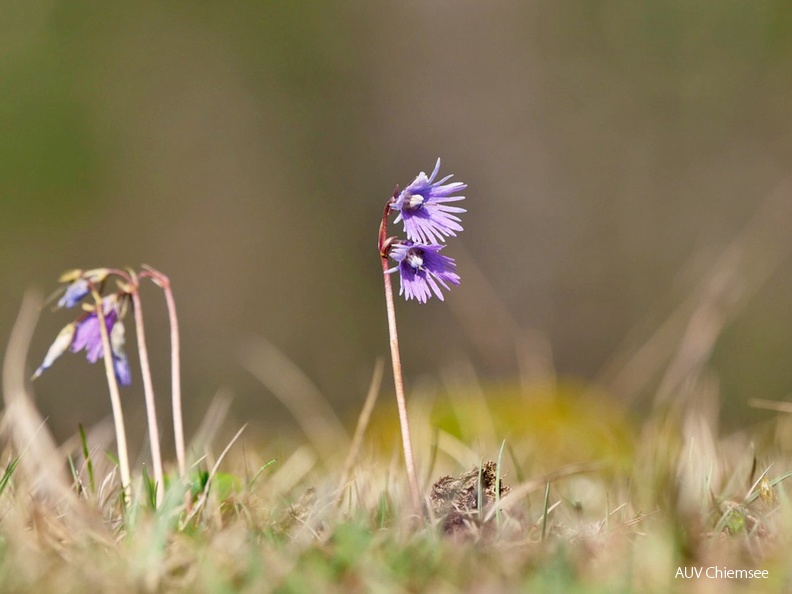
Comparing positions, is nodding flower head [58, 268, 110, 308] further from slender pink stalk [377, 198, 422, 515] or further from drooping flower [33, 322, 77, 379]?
slender pink stalk [377, 198, 422, 515]

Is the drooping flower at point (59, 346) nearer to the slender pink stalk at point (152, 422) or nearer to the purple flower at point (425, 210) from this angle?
the slender pink stalk at point (152, 422)

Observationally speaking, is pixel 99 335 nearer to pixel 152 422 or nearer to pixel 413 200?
pixel 152 422

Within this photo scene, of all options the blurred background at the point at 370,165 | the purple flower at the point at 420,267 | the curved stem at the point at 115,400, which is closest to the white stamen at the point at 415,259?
the purple flower at the point at 420,267

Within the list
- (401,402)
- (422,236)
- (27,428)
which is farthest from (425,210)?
(27,428)

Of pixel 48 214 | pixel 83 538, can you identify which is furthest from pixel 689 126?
pixel 83 538

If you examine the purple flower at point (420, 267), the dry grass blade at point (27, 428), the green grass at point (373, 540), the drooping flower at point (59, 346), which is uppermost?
the purple flower at point (420, 267)

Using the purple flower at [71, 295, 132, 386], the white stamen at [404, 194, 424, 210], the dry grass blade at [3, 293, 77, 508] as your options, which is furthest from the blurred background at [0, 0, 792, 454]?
the white stamen at [404, 194, 424, 210]
